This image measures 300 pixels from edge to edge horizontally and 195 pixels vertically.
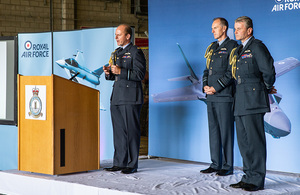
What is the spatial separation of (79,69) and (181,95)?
5.15ft

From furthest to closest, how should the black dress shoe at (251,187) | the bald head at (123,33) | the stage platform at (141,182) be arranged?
the bald head at (123,33)
the stage platform at (141,182)
the black dress shoe at (251,187)

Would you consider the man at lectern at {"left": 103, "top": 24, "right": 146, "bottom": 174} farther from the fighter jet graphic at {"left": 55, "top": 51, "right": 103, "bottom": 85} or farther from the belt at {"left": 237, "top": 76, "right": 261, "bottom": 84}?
the fighter jet graphic at {"left": 55, "top": 51, "right": 103, "bottom": 85}

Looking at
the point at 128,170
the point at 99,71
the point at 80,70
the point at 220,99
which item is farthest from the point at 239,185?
the point at 80,70

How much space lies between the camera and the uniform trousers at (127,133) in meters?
4.49

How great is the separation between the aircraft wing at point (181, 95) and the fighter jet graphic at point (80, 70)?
0.79 metres

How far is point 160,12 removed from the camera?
5.74 metres

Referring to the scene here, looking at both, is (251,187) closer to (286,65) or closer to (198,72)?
(286,65)

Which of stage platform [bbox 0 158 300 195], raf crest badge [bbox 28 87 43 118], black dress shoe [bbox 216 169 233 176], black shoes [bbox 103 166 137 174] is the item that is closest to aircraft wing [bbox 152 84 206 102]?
stage platform [bbox 0 158 300 195]

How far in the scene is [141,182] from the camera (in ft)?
13.2

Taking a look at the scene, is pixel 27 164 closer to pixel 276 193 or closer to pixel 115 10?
pixel 276 193

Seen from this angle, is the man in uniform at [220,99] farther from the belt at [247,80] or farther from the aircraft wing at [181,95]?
the aircraft wing at [181,95]

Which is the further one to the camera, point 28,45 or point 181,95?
point 28,45

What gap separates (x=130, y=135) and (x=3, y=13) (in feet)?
32.8

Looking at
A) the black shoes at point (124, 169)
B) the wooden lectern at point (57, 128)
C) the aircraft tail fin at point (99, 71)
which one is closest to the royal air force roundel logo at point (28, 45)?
the aircraft tail fin at point (99, 71)
